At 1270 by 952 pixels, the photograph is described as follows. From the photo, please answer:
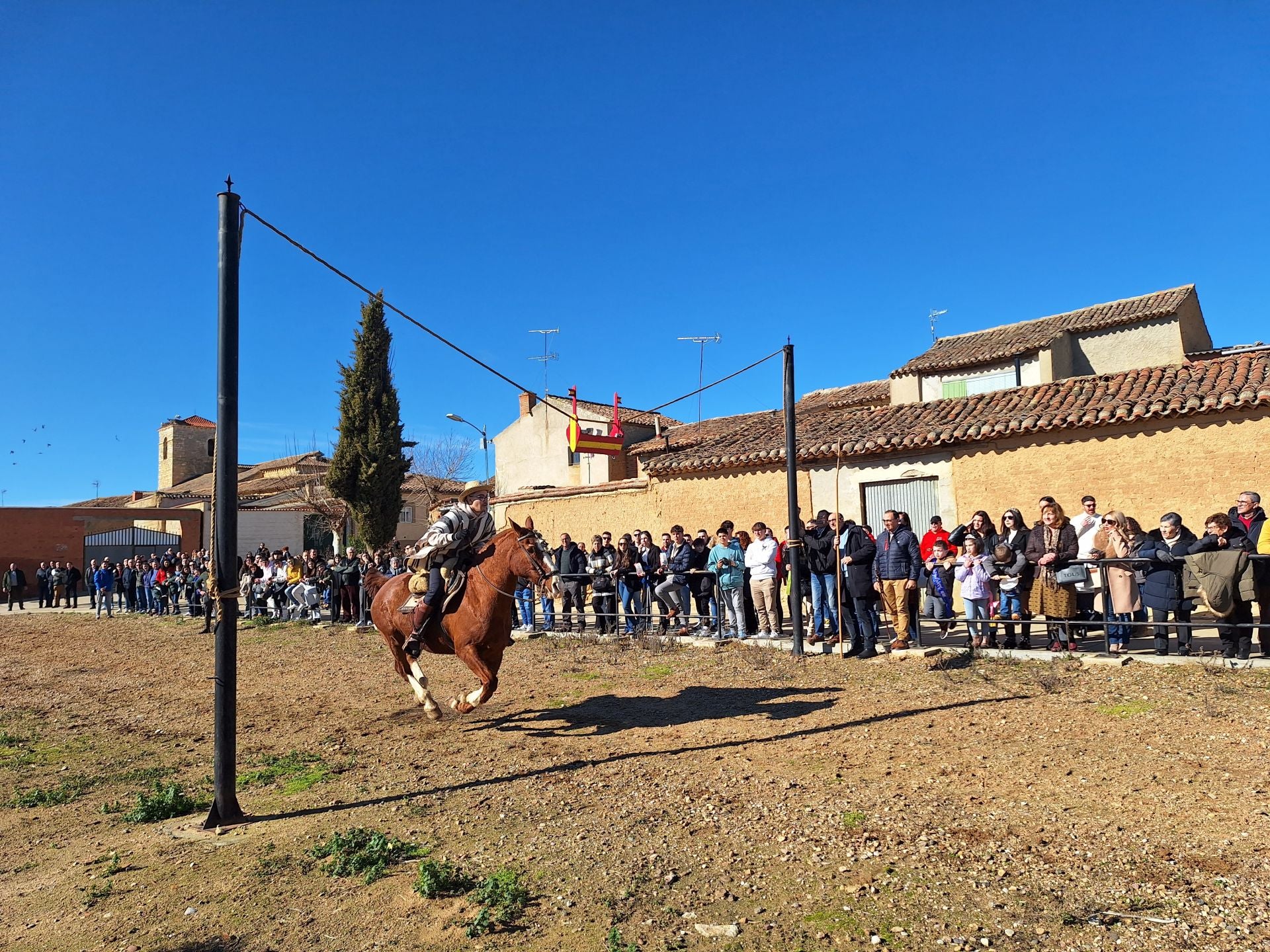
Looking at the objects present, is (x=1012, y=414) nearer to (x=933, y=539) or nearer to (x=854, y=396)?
(x=933, y=539)

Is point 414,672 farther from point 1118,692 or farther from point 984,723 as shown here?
point 1118,692

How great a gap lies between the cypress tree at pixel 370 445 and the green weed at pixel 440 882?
109 feet

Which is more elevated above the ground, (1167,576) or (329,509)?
(329,509)

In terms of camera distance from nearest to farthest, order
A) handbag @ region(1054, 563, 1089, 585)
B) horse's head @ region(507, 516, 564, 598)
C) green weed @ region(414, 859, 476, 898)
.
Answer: green weed @ region(414, 859, 476, 898) → horse's head @ region(507, 516, 564, 598) → handbag @ region(1054, 563, 1089, 585)

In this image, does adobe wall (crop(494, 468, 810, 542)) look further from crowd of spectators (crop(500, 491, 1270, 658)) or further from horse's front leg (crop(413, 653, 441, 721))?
horse's front leg (crop(413, 653, 441, 721))

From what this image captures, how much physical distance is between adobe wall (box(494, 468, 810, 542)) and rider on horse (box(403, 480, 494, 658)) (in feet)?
29.8

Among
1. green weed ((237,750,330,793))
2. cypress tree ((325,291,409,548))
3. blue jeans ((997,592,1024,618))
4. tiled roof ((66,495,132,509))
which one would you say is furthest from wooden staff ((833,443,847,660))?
tiled roof ((66,495,132,509))

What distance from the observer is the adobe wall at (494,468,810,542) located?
18.0 metres

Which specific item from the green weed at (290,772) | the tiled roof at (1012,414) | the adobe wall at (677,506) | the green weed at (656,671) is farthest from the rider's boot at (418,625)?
the tiled roof at (1012,414)

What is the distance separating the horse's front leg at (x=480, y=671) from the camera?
7805 millimetres

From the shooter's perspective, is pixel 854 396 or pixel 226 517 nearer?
pixel 226 517

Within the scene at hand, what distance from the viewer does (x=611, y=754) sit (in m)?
7.05

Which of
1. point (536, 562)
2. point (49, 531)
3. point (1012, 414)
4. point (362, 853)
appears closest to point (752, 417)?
point (1012, 414)

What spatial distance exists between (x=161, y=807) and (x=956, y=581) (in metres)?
10.0
